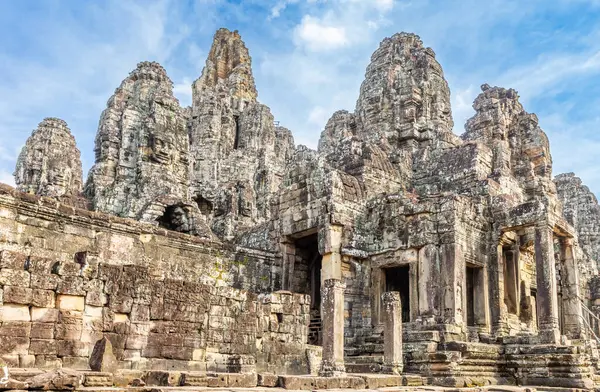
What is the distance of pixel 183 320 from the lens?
11531 mm

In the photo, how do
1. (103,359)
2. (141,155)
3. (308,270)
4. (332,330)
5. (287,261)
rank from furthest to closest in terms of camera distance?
(141,155), (308,270), (287,261), (332,330), (103,359)

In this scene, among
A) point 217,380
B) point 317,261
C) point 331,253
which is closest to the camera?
point 217,380

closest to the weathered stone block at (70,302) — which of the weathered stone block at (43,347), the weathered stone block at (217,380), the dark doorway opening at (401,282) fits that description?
the weathered stone block at (43,347)

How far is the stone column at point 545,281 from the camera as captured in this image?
1652cm

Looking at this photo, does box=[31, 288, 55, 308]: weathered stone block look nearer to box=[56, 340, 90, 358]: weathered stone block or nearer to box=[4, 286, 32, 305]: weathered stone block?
box=[4, 286, 32, 305]: weathered stone block

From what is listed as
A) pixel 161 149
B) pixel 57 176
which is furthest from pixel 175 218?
pixel 57 176

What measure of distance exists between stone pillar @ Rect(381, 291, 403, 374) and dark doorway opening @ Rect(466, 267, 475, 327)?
5.41 m

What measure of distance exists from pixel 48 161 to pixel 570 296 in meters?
26.8

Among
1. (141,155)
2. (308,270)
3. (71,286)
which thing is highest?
(141,155)

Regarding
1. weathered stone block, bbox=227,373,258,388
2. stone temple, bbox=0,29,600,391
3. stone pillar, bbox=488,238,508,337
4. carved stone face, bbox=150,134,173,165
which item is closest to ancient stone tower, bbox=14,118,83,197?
stone temple, bbox=0,29,600,391

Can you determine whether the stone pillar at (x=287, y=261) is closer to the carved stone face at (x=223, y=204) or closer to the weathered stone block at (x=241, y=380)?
the carved stone face at (x=223, y=204)

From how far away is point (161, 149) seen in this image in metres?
27.0

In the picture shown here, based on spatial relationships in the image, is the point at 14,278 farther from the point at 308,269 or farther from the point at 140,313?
the point at 308,269

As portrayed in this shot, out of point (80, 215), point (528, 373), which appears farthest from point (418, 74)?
point (80, 215)
